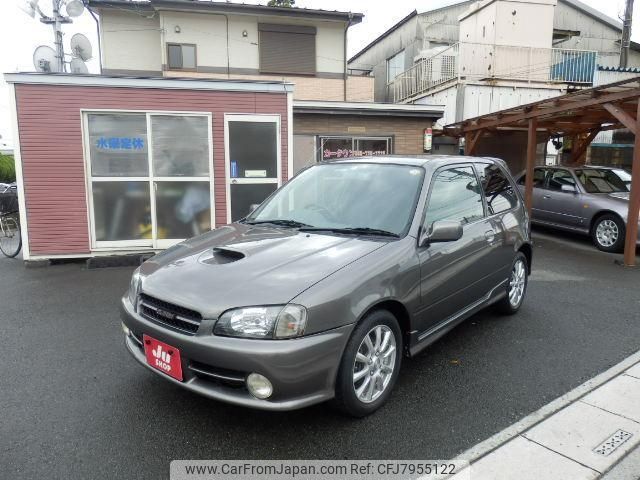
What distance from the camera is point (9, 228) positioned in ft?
25.7

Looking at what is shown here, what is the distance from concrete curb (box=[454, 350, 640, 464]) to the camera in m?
2.50

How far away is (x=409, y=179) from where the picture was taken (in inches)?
137

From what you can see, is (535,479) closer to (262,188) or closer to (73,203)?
(262,188)

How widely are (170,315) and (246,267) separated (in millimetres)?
504

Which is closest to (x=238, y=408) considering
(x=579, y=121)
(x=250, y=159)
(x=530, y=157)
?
(x=250, y=159)

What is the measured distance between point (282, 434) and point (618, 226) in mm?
7998

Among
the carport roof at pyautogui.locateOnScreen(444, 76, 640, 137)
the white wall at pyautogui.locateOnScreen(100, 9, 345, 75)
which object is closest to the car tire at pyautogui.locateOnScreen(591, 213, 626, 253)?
the carport roof at pyautogui.locateOnScreen(444, 76, 640, 137)

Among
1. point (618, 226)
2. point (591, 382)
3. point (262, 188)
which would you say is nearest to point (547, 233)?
point (618, 226)

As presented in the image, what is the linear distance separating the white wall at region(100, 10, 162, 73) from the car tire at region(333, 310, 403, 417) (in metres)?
13.8

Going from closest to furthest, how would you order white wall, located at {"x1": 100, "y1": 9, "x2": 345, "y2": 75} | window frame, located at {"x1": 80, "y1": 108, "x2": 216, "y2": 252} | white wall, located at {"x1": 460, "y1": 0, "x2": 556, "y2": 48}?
window frame, located at {"x1": 80, "y1": 108, "x2": 216, "y2": 252}, white wall, located at {"x1": 100, "y1": 9, "x2": 345, "y2": 75}, white wall, located at {"x1": 460, "y1": 0, "x2": 556, "y2": 48}

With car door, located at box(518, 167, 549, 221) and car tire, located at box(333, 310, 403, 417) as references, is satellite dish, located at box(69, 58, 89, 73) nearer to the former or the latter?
car tire, located at box(333, 310, 403, 417)

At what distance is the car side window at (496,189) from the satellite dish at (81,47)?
31.1 feet

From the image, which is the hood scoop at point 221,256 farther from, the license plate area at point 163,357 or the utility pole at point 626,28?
the utility pole at point 626,28

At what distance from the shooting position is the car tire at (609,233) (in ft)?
26.7
